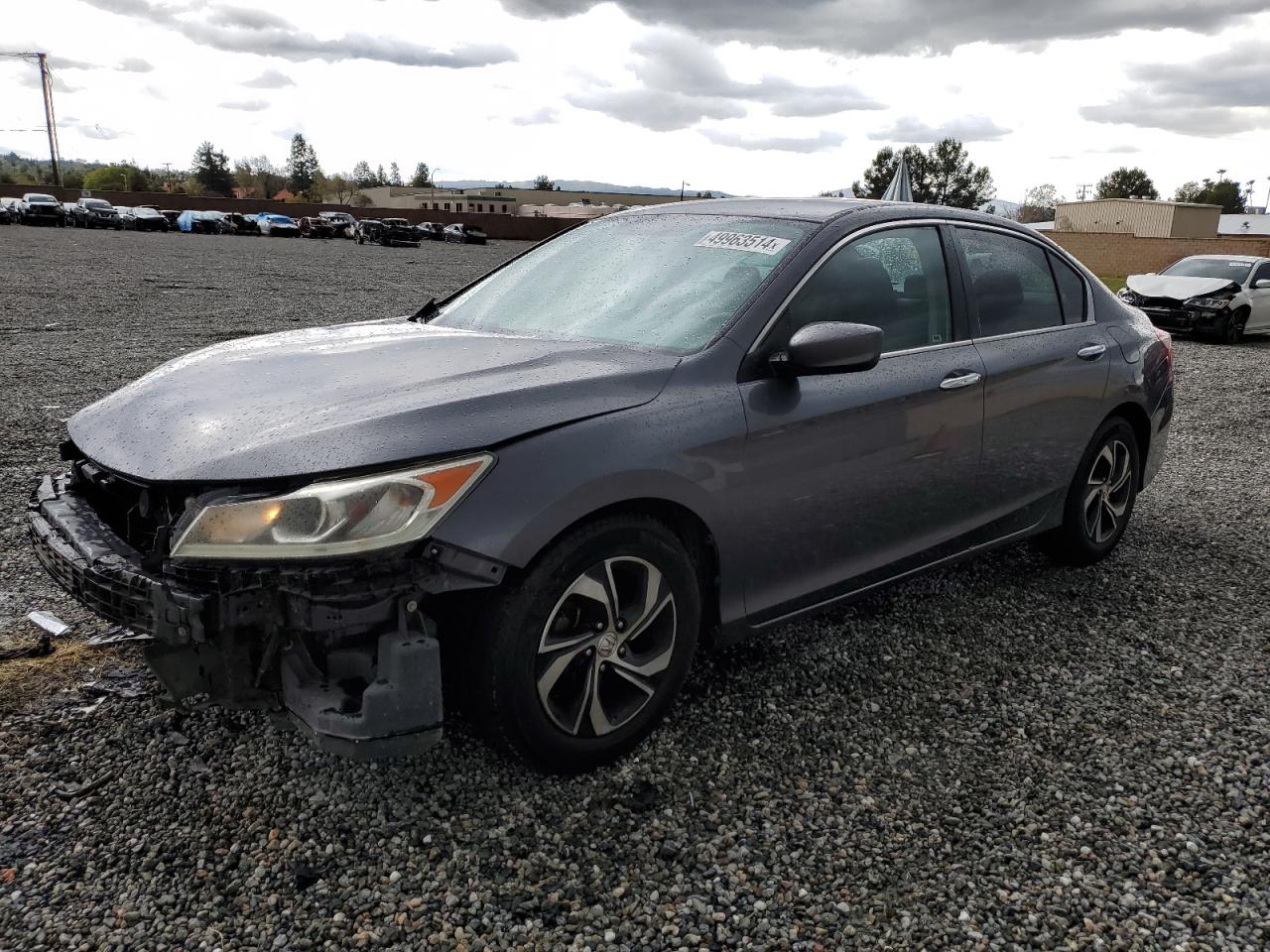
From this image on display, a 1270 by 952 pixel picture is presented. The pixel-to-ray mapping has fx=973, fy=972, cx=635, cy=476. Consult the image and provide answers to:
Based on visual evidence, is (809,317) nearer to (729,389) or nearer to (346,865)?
(729,389)

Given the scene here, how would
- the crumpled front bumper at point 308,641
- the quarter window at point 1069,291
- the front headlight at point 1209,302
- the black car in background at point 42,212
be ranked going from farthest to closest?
the black car in background at point 42,212
the front headlight at point 1209,302
the quarter window at point 1069,291
the crumpled front bumper at point 308,641

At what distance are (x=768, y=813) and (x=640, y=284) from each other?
72.1 inches

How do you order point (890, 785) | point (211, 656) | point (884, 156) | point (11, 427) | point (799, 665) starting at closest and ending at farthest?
point (211, 656) → point (890, 785) → point (799, 665) → point (11, 427) → point (884, 156)

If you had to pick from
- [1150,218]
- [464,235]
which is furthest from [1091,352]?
[1150,218]

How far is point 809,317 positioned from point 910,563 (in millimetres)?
1074

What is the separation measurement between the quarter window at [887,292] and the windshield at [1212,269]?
1519 cm

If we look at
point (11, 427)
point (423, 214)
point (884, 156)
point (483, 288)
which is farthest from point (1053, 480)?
point (884, 156)

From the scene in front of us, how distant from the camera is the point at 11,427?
6656mm

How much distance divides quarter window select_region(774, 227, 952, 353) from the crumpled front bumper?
4.94 feet

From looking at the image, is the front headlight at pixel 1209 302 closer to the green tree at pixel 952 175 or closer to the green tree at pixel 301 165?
Answer: the green tree at pixel 952 175

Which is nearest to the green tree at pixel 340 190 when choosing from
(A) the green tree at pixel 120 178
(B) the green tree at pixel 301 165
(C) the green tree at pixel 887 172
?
(B) the green tree at pixel 301 165

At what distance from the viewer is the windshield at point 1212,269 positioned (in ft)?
53.2

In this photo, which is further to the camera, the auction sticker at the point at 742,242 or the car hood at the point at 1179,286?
the car hood at the point at 1179,286

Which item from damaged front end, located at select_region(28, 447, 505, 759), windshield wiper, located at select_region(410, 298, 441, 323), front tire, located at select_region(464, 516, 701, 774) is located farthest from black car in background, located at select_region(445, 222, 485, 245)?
damaged front end, located at select_region(28, 447, 505, 759)
